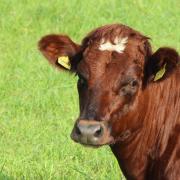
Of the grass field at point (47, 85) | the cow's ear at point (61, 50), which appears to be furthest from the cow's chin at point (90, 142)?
the grass field at point (47, 85)

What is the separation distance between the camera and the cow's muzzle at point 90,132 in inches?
212

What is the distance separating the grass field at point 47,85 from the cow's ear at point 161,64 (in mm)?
1973

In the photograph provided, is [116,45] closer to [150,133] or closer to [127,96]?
[127,96]

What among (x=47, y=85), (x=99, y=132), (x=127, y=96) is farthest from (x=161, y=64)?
(x=47, y=85)

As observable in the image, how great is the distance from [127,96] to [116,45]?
427mm

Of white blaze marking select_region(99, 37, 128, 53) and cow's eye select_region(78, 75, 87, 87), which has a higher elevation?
white blaze marking select_region(99, 37, 128, 53)

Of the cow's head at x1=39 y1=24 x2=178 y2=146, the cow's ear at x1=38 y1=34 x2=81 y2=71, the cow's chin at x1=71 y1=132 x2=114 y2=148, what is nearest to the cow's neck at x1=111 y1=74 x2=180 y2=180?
the cow's head at x1=39 y1=24 x2=178 y2=146

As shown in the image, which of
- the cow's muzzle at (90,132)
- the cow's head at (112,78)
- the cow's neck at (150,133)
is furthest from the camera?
the cow's neck at (150,133)

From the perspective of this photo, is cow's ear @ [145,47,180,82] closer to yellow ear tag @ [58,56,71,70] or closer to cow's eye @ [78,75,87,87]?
cow's eye @ [78,75,87,87]

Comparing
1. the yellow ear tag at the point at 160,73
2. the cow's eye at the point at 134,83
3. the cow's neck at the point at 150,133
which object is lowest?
the cow's neck at the point at 150,133

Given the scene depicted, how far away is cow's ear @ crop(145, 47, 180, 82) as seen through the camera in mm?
5715

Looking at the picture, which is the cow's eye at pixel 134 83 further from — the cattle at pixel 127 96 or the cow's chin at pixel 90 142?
the cow's chin at pixel 90 142

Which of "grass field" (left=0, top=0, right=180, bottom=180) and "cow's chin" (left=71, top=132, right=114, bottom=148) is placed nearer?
"cow's chin" (left=71, top=132, right=114, bottom=148)

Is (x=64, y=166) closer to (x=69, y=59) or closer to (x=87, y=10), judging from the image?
(x=69, y=59)
